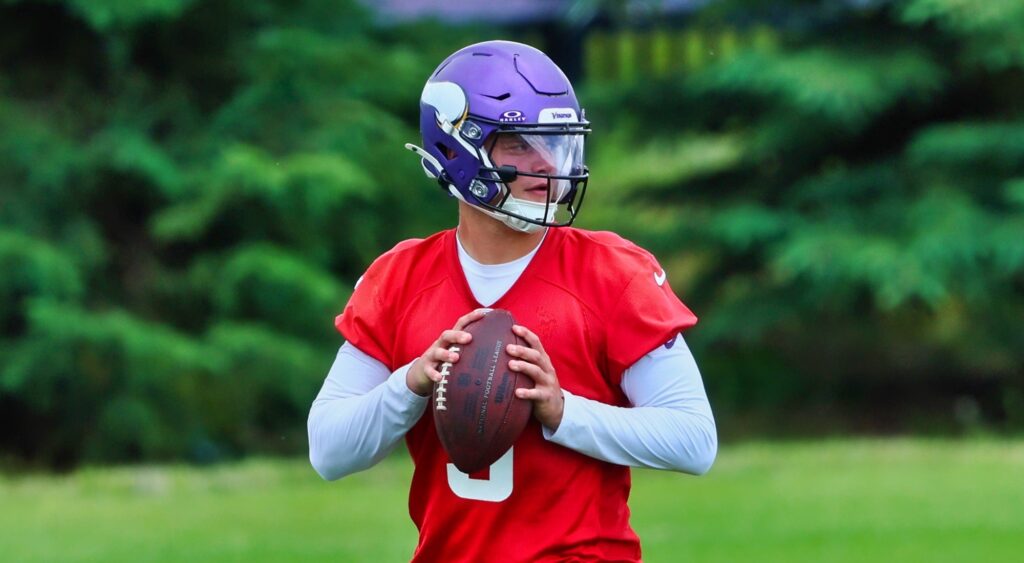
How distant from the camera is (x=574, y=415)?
125 inches

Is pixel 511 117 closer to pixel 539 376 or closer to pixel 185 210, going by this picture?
pixel 539 376

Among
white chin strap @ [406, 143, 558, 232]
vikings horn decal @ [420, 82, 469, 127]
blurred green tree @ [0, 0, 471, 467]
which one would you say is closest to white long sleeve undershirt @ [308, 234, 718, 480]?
white chin strap @ [406, 143, 558, 232]

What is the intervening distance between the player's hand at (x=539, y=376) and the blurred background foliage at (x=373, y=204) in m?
8.31

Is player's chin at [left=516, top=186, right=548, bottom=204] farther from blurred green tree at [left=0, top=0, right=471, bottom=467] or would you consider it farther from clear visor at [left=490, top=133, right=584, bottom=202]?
blurred green tree at [left=0, top=0, right=471, bottom=467]

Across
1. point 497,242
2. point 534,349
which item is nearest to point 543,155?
point 497,242

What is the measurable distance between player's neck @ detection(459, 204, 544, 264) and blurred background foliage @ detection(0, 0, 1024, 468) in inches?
316

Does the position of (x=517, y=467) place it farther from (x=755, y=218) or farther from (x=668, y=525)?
(x=755, y=218)

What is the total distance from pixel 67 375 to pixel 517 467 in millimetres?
8606

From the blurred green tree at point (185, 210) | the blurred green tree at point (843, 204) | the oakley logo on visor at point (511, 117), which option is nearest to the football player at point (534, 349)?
the oakley logo on visor at point (511, 117)

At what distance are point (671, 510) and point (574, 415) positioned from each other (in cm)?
632

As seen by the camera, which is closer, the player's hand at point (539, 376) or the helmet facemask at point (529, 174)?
the player's hand at point (539, 376)

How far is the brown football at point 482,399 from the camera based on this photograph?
3102mm

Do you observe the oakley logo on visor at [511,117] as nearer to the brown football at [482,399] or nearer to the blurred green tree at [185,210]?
the brown football at [482,399]

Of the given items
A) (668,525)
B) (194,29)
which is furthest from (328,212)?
(668,525)
